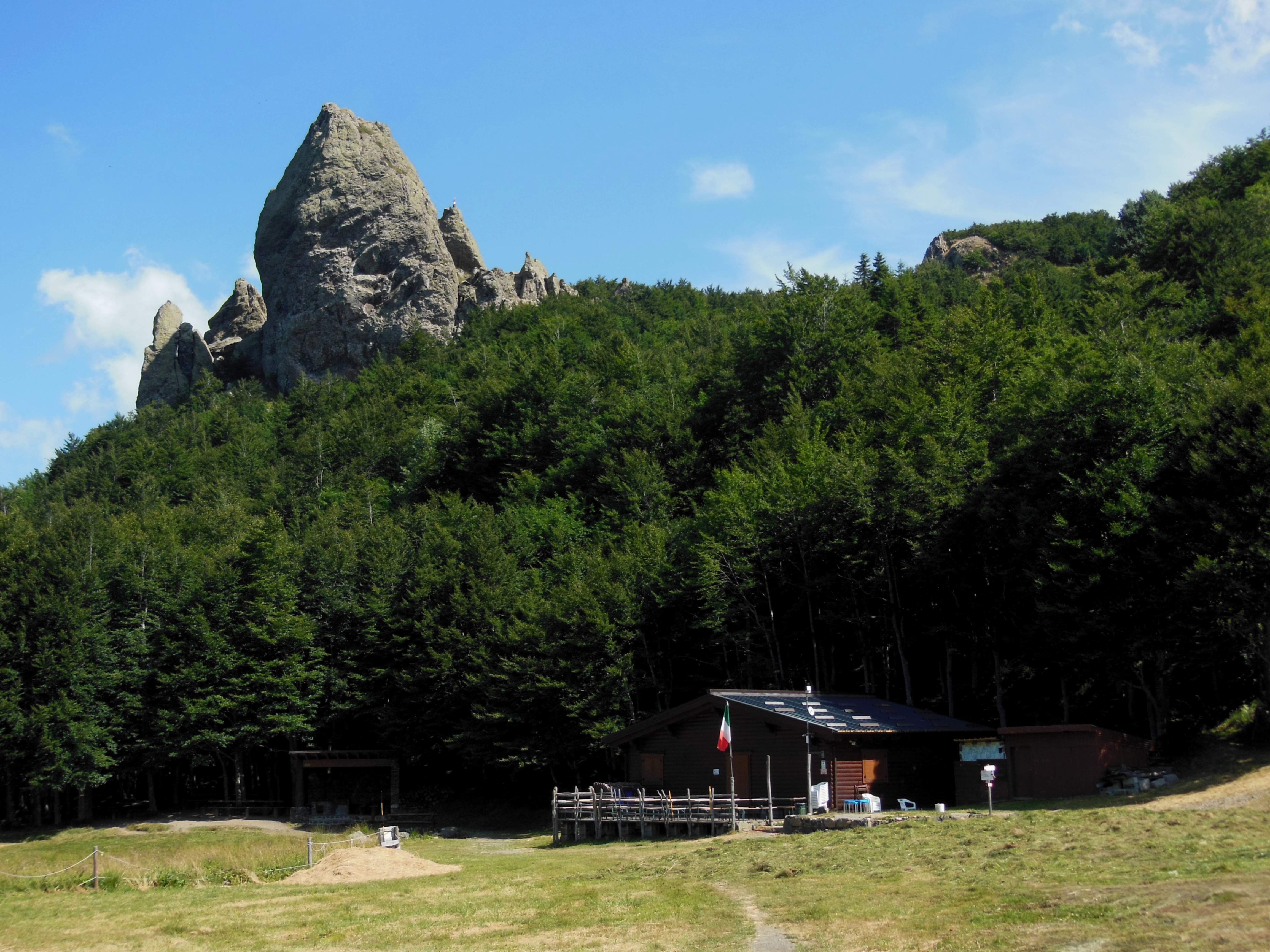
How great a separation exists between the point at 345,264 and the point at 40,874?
8601 cm

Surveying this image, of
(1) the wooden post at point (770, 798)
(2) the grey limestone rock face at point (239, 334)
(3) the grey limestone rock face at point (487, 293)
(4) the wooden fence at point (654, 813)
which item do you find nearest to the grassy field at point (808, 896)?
(4) the wooden fence at point (654, 813)

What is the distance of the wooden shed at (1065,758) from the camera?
94.6ft

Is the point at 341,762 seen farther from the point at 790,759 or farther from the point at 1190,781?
the point at 1190,781

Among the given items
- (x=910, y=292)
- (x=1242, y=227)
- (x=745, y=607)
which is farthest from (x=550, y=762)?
(x=1242, y=227)

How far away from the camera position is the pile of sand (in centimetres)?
2373

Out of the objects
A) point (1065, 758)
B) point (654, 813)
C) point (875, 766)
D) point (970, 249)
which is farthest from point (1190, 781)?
point (970, 249)

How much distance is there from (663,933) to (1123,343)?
30.0m

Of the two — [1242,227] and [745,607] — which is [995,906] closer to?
[745,607]

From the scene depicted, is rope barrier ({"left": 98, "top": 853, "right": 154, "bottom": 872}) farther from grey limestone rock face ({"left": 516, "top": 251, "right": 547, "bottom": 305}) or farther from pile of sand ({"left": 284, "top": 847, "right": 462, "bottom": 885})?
grey limestone rock face ({"left": 516, "top": 251, "right": 547, "bottom": 305})

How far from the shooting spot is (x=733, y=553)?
142ft

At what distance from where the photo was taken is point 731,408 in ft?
201

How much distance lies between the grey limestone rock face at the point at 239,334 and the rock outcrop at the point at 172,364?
1450 mm

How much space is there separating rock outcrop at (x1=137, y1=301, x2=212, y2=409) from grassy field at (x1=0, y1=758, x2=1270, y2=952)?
103 meters

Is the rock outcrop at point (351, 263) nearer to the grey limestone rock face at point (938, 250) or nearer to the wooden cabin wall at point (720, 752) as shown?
the grey limestone rock face at point (938, 250)
